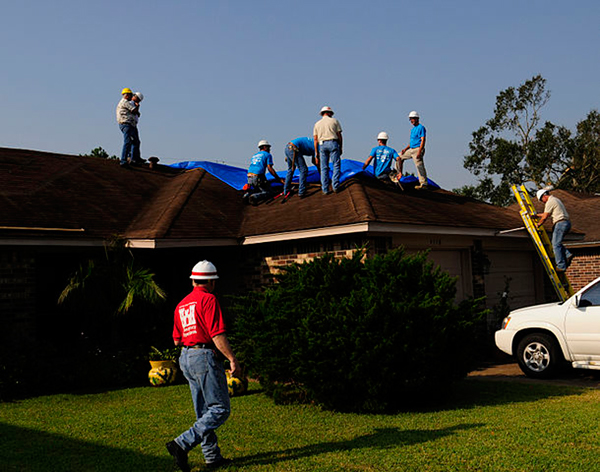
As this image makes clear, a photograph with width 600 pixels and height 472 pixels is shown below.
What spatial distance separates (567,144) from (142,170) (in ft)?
137

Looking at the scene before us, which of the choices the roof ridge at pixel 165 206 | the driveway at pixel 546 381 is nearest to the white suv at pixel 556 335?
the driveway at pixel 546 381

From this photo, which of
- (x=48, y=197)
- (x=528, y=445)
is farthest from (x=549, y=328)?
(x=48, y=197)

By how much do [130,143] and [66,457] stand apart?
11833mm

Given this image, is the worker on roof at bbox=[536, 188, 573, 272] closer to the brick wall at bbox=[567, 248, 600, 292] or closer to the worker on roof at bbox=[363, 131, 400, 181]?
the worker on roof at bbox=[363, 131, 400, 181]

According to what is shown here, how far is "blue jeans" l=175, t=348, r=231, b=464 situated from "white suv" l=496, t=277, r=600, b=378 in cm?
670

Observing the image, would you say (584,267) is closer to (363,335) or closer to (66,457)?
(363,335)

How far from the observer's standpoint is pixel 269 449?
6527 millimetres

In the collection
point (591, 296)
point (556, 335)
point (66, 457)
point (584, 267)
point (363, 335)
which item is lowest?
point (66, 457)

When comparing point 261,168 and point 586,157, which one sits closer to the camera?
point 261,168

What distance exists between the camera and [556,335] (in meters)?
10.5

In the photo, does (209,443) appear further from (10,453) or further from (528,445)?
(528,445)

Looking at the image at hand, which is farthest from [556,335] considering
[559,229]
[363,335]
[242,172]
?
[242,172]

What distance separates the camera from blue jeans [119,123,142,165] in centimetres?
1672

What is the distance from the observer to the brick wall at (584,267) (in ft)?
69.8
